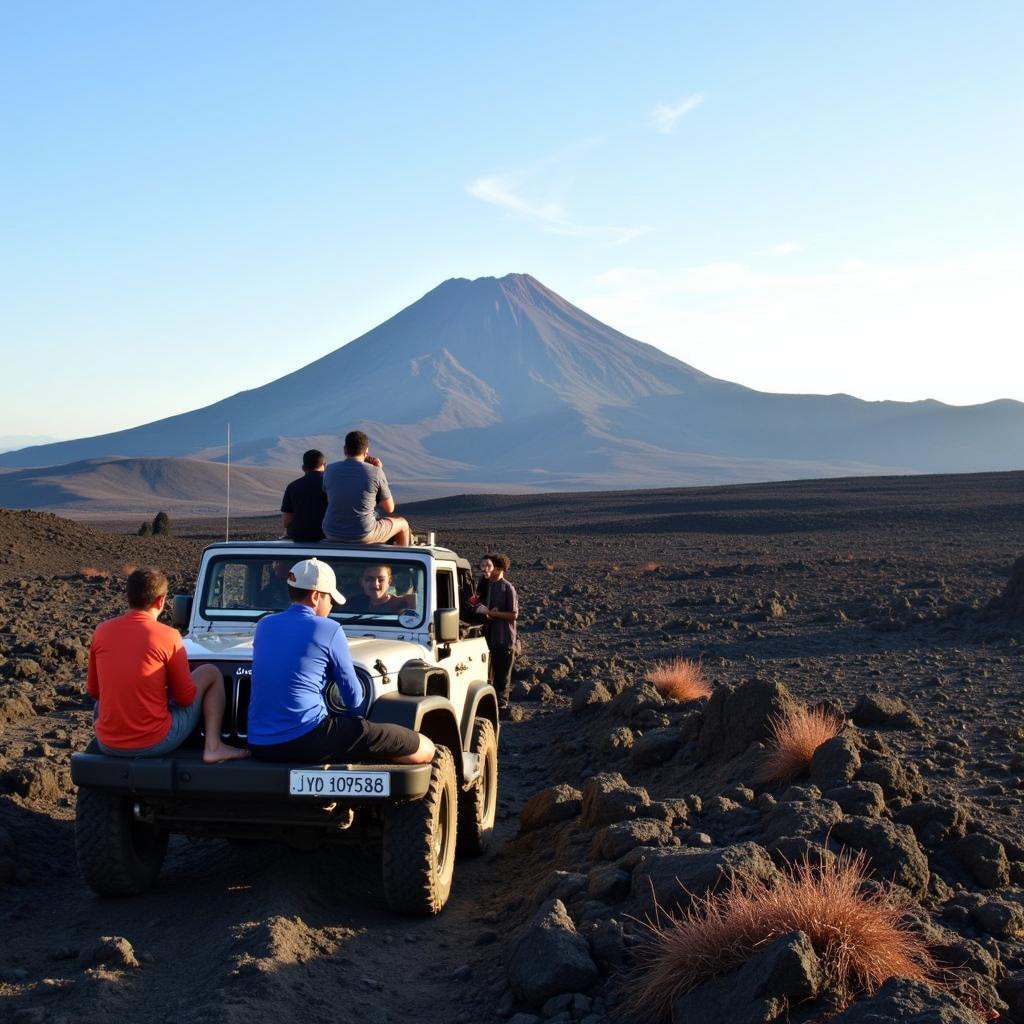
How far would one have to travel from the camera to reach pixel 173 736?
20.0ft

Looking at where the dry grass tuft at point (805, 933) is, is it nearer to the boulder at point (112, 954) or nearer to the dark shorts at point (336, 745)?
the dark shorts at point (336, 745)

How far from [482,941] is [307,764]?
1.28 meters

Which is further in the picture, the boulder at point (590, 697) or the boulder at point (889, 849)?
the boulder at point (590, 697)

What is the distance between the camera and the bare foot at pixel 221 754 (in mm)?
5957

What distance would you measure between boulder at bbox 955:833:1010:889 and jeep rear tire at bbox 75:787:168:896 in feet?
13.5

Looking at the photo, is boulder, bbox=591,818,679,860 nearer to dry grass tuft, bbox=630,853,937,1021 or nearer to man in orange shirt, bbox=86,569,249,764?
dry grass tuft, bbox=630,853,937,1021

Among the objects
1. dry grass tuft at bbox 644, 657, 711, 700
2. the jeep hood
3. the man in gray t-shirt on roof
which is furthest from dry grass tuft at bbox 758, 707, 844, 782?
dry grass tuft at bbox 644, 657, 711, 700

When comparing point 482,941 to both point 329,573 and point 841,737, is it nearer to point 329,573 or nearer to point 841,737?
point 329,573

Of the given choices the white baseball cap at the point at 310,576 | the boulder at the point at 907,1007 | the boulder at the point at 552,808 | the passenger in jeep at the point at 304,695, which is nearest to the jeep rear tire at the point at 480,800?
the boulder at the point at 552,808

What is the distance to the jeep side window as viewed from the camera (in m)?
8.05

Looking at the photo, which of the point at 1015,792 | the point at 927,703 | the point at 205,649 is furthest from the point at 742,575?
the point at 205,649

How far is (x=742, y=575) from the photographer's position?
102 feet

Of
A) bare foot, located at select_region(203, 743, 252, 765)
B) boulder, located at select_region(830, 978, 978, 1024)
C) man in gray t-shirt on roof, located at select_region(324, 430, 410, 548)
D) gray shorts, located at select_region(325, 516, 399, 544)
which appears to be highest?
man in gray t-shirt on roof, located at select_region(324, 430, 410, 548)

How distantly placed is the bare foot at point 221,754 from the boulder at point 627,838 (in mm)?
2015
